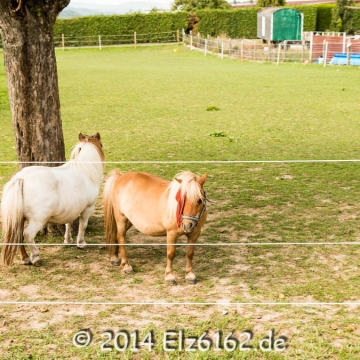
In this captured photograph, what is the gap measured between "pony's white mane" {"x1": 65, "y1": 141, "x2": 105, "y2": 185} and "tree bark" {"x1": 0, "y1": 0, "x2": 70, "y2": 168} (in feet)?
1.48

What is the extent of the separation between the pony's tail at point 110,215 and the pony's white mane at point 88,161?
0.33 meters

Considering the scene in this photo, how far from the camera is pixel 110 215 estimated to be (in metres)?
5.40

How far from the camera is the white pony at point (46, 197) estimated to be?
→ 16.5 ft

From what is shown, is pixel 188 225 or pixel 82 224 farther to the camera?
pixel 82 224

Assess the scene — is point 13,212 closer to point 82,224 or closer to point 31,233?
point 31,233

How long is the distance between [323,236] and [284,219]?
701 millimetres

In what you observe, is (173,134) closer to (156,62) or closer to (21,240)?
(21,240)

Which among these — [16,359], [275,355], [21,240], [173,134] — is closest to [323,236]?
[275,355]

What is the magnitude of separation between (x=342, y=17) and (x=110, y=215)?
39694 millimetres

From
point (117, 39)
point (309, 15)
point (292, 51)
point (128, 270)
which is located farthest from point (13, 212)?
point (309, 15)

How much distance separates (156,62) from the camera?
31.0 m

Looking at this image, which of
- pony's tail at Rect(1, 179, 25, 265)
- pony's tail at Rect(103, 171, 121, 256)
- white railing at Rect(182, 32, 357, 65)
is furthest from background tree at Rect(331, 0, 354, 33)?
pony's tail at Rect(1, 179, 25, 265)

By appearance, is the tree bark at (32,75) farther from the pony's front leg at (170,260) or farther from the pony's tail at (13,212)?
the pony's front leg at (170,260)

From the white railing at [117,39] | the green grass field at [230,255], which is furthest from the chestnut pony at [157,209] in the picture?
the white railing at [117,39]
